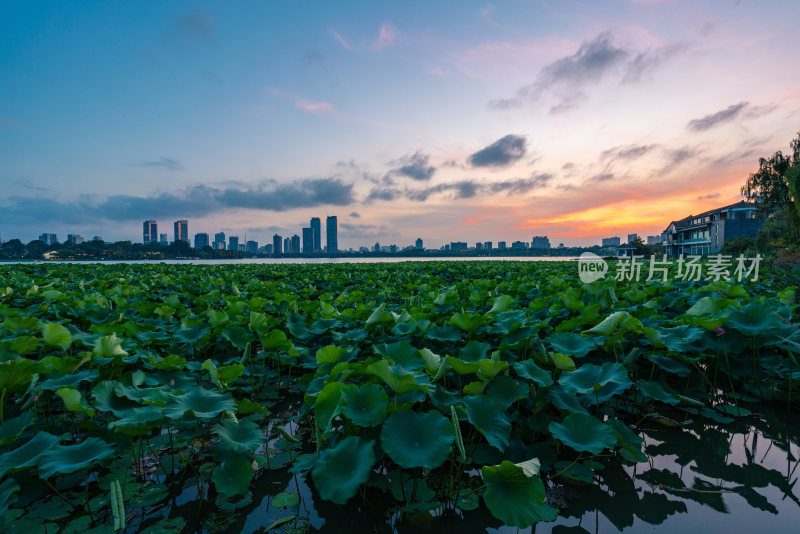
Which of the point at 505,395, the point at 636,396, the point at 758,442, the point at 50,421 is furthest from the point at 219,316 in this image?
the point at 758,442

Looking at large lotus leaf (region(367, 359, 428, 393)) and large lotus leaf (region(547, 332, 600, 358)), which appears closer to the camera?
large lotus leaf (region(367, 359, 428, 393))

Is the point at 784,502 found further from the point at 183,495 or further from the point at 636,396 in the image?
the point at 183,495

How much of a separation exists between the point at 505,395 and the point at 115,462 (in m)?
2.26

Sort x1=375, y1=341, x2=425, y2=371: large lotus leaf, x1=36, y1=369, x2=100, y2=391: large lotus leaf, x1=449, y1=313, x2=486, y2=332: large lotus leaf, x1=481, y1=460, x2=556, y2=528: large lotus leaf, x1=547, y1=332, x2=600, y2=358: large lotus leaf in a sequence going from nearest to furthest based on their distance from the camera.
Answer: x1=481, y1=460, x2=556, y2=528: large lotus leaf → x1=36, y1=369, x2=100, y2=391: large lotus leaf → x1=375, y1=341, x2=425, y2=371: large lotus leaf → x1=547, y1=332, x2=600, y2=358: large lotus leaf → x1=449, y1=313, x2=486, y2=332: large lotus leaf

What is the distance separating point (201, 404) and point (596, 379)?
7.03ft

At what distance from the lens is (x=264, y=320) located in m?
3.16

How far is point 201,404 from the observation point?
1866mm

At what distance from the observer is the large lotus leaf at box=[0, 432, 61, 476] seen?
4.71 feet

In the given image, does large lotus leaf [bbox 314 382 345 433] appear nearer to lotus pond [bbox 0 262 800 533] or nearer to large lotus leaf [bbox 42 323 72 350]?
lotus pond [bbox 0 262 800 533]

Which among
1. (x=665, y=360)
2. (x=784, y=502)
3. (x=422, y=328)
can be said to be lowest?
(x=784, y=502)

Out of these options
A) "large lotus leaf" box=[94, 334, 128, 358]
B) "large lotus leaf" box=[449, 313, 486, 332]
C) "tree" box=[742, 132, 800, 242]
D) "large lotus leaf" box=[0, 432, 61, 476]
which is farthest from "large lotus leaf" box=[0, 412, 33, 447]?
"tree" box=[742, 132, 800, 242]

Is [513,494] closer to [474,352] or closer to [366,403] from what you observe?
[366,403]

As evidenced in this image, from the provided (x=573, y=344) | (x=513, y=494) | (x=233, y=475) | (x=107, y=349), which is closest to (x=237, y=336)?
(x=107, y=349)

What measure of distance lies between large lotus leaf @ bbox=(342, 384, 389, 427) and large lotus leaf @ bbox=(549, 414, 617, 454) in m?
0.82
